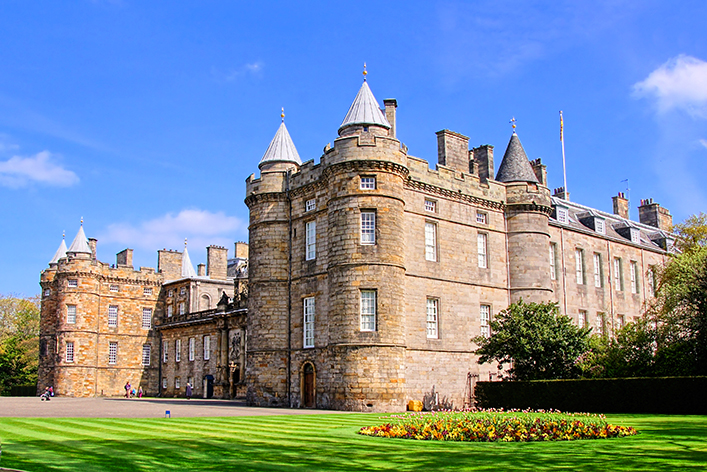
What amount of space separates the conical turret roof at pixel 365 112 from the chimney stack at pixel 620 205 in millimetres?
30211

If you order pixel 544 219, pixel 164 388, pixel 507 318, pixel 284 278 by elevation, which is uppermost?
pixel 544 219

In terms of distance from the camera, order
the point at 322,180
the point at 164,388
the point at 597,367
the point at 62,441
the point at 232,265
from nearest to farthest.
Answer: the point at 62,441 → the point at 597,367 → the point at 322,180 → the point at 164,388 → the point at 232,265

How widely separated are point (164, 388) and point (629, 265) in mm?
38139

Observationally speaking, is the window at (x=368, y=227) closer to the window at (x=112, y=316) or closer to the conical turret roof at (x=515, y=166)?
the conical turret roof at (x=515, y=166)

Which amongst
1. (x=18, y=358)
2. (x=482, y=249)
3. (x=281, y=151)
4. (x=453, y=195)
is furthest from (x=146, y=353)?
(x=453, y=195)

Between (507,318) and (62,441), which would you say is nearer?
(62,441)

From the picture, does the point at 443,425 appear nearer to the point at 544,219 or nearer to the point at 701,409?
the point at 701,409

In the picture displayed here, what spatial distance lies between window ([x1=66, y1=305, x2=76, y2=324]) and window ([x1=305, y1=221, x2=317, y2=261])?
33.2m

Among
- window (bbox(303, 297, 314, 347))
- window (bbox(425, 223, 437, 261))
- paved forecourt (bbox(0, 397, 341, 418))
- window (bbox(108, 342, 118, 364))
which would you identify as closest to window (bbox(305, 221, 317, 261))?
window (bbox(303, 297, 314, 347))

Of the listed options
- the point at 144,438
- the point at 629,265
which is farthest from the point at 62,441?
the point at 629,265

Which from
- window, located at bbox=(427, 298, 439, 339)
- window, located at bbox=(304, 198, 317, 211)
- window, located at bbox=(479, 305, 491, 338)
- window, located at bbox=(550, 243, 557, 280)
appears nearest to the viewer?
window, located at bbox=(427, 298, 439, 339)

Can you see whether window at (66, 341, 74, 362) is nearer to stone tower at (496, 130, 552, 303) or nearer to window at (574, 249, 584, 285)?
stone tower at (496, 130, 552, 303)

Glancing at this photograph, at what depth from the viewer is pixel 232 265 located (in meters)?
69.4

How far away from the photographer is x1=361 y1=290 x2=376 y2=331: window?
29.4m
